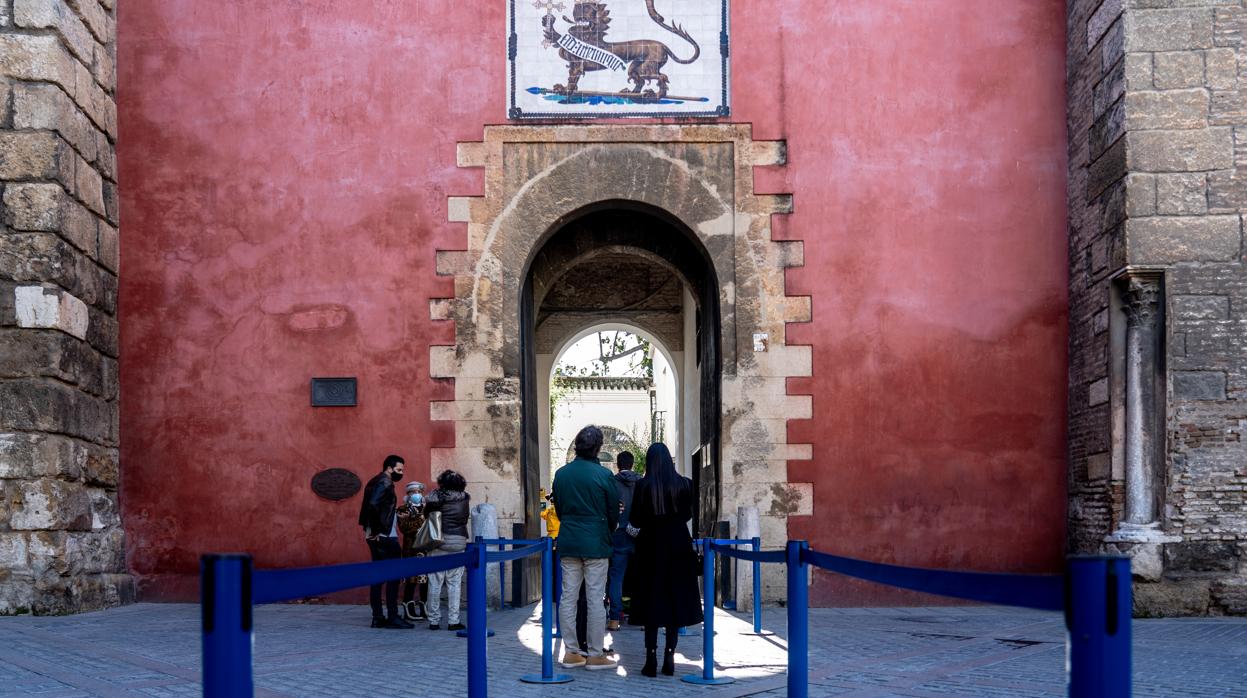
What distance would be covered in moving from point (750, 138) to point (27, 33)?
205 inches

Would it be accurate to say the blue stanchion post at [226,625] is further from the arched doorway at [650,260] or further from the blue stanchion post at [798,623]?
the arched doorway at [650,260]

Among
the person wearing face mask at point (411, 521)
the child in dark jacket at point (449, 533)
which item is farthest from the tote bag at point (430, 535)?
the person wearing face mask at point (411, 521)

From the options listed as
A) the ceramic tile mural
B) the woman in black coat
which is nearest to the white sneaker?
the woman in black coat

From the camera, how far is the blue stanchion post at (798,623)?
12.7 feet

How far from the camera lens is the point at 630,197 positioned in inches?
384

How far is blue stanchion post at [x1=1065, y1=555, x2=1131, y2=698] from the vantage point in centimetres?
215

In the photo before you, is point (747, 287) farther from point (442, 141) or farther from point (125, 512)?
point (125, 512)

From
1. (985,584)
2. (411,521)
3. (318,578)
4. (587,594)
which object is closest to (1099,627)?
(985,584)

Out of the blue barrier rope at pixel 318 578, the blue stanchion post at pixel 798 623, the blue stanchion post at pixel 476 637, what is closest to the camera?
the blue barrier rope at pixel 318 578

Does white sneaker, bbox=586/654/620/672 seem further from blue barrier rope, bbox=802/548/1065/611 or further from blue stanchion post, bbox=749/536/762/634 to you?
blue barrier rope, bbox=802/548/1065/611

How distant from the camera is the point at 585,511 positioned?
6.21 m

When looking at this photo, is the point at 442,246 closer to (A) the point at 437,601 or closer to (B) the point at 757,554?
(A) the point at 437,601

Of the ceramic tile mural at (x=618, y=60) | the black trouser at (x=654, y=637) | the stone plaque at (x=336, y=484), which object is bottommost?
the black trouser at (x=654, y=637)

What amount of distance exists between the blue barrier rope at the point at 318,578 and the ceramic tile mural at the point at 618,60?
678 cm
